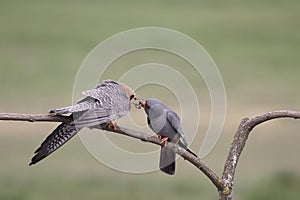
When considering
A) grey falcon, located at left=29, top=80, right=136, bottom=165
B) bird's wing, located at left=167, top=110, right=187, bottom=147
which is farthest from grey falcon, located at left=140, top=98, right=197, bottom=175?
grey falcon, located at left=29, top=80, right=136, bottom=165

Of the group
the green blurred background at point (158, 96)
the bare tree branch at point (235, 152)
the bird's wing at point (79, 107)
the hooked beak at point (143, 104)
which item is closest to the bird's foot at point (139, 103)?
the hooked beak at point (143, 104)

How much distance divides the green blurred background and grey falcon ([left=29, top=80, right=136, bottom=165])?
7359 mm

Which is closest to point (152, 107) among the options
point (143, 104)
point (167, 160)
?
point (143, 104)

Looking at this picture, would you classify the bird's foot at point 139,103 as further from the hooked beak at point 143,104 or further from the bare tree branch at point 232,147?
the bare tree branch at point 232,147

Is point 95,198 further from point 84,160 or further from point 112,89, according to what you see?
point 112,89

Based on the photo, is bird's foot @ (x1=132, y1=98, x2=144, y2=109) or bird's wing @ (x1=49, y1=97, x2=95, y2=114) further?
bird's foot @ (x1=132, y1=98, x2=144, y2=109)

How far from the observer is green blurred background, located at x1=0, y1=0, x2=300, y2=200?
13.0 m

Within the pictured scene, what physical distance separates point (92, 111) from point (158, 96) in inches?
516

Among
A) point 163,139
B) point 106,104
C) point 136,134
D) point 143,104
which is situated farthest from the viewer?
point 163,139

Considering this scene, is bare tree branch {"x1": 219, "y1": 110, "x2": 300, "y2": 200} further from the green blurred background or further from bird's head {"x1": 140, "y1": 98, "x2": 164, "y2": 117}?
the green blurred background

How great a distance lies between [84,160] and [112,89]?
10455 millimetres

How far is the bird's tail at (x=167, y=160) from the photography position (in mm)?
4536

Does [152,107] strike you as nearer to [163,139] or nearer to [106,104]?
[163,139]

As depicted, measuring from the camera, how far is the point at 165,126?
4.61 meters
